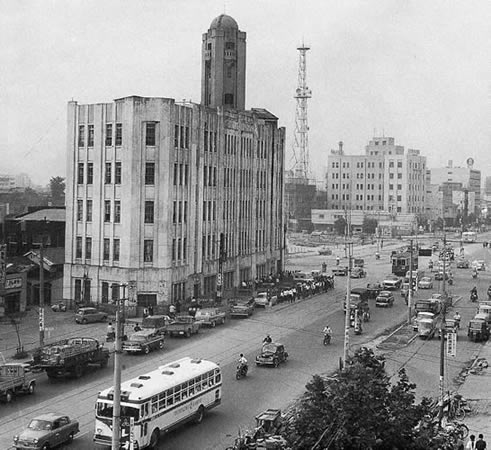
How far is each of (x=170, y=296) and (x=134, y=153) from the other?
11.7 meters

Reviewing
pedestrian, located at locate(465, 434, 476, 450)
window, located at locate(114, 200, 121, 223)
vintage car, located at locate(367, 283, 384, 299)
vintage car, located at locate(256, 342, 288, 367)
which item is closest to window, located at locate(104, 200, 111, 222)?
window, located at locate(114, 200, 121, 223)

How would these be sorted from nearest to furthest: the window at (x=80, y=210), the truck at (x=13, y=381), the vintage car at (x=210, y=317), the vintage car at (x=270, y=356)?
the truck at (x=13, y=381)
the vintage car at (x=270, y=356)
the vintage car at (x=210, y=317)
the window at (x=80, y=210)

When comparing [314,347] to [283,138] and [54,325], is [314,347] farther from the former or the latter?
[283,138]

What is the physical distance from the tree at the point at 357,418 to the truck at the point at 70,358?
1892cm

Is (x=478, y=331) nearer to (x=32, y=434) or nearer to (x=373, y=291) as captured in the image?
(x=373, y=291)

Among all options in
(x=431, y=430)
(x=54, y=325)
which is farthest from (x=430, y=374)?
(x=54, y=325)

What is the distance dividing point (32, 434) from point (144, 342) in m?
18.0

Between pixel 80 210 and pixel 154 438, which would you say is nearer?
pixel 154 438

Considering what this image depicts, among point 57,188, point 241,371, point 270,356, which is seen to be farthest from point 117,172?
point 57,188

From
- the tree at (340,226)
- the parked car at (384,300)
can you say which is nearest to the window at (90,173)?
the parked car at (384,300)

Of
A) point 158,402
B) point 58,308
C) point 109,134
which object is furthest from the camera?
point 109,134

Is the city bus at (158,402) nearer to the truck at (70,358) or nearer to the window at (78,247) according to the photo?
the truck at (70,358)

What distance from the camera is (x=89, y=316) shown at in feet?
180

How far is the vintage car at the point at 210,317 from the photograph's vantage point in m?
54.2
